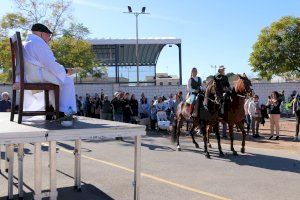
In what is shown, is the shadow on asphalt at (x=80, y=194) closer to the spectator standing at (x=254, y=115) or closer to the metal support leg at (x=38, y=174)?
the metal support leg at (x=38, y=174)

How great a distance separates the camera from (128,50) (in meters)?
48.8

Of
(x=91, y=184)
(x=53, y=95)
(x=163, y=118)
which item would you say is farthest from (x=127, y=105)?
(x=53, y=95)

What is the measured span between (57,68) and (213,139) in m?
12.8

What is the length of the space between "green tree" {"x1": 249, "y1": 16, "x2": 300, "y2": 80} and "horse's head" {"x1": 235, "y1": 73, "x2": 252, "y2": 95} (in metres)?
28.2

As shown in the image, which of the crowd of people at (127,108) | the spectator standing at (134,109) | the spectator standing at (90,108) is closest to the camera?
the crowd of people at (127,108)

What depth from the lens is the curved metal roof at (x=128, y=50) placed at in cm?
4375

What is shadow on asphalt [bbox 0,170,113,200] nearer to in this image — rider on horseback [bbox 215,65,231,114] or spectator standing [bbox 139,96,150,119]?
rider on horseback [bbox 215,65,231,114]

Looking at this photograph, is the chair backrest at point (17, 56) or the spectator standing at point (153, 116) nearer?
the chair backrest at point (17, 56)

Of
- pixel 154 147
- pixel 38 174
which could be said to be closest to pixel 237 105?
pixel 154 147

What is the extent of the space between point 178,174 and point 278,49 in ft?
110

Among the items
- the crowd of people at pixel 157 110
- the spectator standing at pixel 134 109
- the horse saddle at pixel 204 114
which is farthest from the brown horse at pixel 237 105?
the spectator standing at pixel 134 109

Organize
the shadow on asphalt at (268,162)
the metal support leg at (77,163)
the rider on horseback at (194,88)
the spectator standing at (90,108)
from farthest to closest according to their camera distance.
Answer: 1. the spectator standing at (90,108)
2. the rider on horseback at (194,88)
3. the shadow on asphalt at (268,162)
4. the metal support leg at (77,163)

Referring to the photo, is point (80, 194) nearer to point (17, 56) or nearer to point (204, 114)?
point (17, 56)

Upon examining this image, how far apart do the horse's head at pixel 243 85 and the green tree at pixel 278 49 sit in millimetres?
28245
